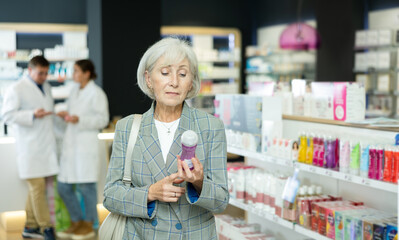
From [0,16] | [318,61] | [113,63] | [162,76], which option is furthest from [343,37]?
[162,76]

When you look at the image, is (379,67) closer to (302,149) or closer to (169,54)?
(302,149)

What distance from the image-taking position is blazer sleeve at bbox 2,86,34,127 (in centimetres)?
539

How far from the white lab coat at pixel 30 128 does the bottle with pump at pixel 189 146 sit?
150 inches

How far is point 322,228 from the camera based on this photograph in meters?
3.52

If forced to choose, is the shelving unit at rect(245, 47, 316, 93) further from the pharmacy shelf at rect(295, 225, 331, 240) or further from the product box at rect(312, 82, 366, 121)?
the pharmacy shelf at rect(295, 225, 331, 240)

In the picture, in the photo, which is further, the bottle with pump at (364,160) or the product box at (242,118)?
the product box at (242,118)

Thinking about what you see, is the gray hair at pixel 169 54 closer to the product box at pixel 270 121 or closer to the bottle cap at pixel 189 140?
the bottle cap at pixel 189 140

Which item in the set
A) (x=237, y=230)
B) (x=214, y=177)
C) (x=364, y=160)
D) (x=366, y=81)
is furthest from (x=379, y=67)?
(x=214, y=177)

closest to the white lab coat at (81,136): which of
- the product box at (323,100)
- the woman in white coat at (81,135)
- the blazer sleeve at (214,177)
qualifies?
the woman in white coat at (81,135)

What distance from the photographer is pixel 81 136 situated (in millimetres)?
5781

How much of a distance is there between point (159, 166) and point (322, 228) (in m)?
1.76

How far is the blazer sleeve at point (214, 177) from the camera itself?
6.65ft

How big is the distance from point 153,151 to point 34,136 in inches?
147

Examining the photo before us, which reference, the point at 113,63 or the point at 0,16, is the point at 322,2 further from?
the point at 0,16
